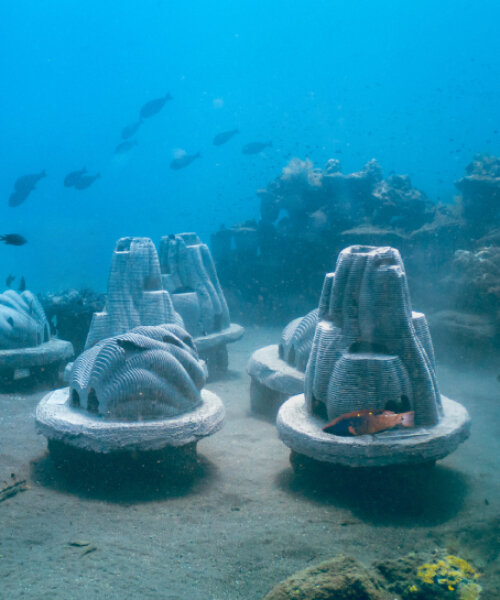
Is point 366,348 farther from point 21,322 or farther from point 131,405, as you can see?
point 21,322

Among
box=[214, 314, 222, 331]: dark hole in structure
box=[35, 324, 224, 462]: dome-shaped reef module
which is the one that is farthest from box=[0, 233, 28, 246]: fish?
box=[35, 324, 224, 462]: dome-shaped reef module

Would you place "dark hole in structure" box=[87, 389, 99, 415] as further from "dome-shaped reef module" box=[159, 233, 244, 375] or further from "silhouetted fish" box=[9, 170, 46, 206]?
"silhouetted fish" box=[9, 170, 46, 206]

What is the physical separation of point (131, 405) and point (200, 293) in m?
5.03

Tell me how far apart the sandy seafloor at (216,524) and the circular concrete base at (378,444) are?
43 cm

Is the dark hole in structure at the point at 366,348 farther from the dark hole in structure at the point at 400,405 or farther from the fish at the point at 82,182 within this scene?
the fish at the point at 82,182

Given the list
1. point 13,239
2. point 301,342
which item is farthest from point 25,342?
point 301,342

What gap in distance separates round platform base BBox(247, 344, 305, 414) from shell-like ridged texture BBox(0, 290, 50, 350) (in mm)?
4066

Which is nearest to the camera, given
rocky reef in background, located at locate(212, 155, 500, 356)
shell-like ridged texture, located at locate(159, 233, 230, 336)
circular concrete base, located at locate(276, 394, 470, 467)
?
circular concrete base, located at locate(276, 394, 470, 467)

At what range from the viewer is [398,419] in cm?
440

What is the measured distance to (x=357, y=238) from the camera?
14.5 meters

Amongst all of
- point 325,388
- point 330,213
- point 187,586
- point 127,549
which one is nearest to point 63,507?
point 127,549

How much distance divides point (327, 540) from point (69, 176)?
880 inches

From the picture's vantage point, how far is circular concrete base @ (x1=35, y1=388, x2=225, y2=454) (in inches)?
180

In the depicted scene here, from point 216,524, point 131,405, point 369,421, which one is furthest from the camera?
point 131,405
